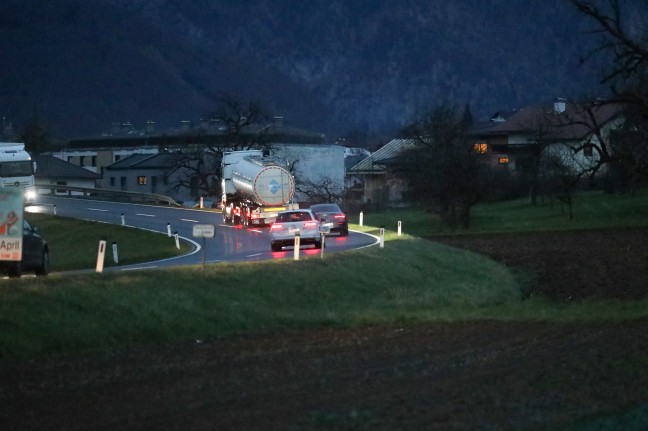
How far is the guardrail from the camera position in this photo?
79444 millimetres

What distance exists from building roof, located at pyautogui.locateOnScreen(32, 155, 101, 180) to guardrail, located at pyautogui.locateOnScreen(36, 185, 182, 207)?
36.4 ft

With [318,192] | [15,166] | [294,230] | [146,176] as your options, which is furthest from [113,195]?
[294,230]

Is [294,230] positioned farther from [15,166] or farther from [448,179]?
[448,179]

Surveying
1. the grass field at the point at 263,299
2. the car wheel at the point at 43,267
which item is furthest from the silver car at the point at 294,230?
the car wheel at the point at 43,267

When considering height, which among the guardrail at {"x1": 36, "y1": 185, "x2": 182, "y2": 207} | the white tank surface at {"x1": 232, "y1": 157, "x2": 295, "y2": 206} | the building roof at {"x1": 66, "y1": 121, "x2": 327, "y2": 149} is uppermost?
the building roof at {"x1": 66, "y1": 121, "x2": 327, "y2": 149}

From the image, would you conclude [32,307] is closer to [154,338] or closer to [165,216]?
[154,338]

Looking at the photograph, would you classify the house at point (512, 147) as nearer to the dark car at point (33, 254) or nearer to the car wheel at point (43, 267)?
the car wheel at point (43, 267)

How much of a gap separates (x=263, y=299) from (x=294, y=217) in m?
15.4

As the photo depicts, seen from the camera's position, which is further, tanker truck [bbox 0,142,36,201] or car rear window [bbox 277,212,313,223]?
tanker truck [bbox 0,142,36,201]

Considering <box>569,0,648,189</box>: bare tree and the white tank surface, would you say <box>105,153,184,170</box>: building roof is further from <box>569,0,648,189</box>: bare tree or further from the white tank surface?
<box>569,0,648,189</box>: bare tree

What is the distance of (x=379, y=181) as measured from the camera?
347 ft

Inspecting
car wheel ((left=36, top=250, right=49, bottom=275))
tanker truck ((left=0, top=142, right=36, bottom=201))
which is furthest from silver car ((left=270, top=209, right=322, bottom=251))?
tanker truck ((left=0, top=142, right=36, bottom=201))

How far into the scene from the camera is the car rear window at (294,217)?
40.1 m

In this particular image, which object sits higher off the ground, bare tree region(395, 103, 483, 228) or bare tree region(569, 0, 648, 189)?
bare tree region(569, 0, 648, 189)
